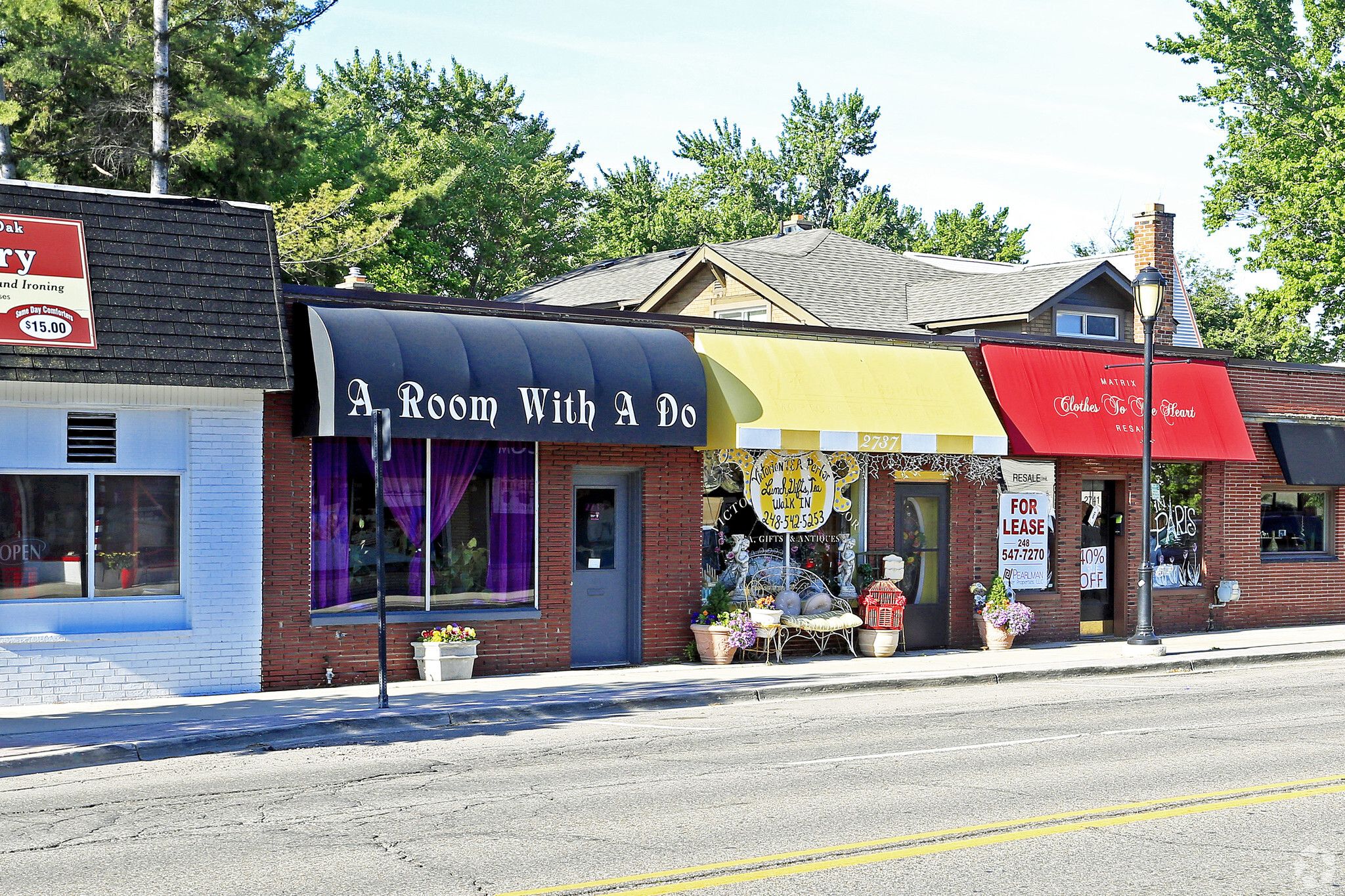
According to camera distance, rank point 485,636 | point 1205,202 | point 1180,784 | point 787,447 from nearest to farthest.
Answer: point 1180,784 < point 485,636 < point 787,447 < point 1205,202

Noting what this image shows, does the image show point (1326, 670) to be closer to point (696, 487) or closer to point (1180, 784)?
point (696, 487)

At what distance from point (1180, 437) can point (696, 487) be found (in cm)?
872

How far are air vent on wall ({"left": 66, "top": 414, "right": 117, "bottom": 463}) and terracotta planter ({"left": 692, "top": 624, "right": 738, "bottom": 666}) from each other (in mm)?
7460

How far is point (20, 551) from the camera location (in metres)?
14.4

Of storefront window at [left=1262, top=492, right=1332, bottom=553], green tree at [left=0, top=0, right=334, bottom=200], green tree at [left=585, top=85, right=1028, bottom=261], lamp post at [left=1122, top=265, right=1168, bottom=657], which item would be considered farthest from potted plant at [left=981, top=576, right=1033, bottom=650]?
green tree at [left=585, top=85, right=1028, bottom=261]

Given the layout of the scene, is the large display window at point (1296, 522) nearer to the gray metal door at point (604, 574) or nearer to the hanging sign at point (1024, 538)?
the hanging sign at point (1024, 538)

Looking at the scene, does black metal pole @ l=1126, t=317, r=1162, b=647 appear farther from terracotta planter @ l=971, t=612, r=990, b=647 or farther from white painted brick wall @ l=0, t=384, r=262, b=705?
white painted brick wall @ l=0, t=384, r=262, b=705

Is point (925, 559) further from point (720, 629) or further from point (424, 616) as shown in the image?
point (424, 616)

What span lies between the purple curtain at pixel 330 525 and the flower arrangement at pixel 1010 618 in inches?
368

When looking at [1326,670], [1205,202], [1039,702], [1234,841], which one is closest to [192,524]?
[1039,702]

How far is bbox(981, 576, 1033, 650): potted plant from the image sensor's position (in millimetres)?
20109

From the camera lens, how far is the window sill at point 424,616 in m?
15.9

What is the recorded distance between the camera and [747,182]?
7069cm

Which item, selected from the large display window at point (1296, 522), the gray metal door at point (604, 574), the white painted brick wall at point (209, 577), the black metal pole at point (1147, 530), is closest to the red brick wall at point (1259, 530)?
the large display window at point (1296, 522)
